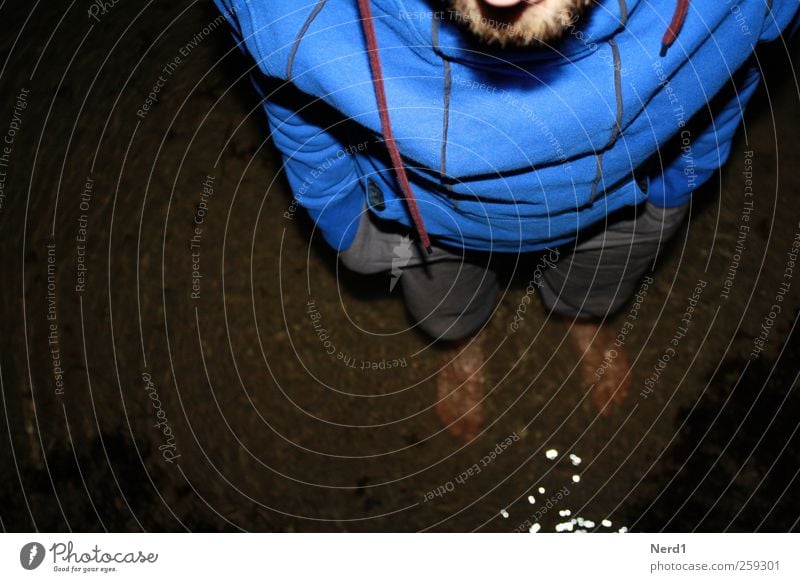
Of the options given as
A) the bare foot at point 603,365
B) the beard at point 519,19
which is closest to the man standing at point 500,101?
the beard at point 519,19

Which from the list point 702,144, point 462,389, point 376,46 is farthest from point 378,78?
point 462,389

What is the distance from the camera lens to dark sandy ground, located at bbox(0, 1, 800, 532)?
1033 millimetres

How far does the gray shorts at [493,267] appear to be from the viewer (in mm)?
795

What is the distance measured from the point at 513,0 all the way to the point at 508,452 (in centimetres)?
77

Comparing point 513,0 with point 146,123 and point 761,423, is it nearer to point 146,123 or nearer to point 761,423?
point 761,423

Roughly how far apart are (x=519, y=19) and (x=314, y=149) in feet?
0.84

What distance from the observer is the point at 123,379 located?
1.10m

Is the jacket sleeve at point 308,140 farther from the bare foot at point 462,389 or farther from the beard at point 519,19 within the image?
the bare foot at point 462,389

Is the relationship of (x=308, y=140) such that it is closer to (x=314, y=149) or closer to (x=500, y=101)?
(x=314, y=149)

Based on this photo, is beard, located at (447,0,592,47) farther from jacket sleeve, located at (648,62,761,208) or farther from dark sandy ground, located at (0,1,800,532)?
dark sandy ground, located at (0,1,800,532)

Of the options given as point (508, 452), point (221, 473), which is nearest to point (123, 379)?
point (221, 473)

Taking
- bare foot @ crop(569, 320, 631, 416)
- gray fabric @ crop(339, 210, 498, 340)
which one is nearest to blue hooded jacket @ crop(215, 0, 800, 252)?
gray fabric @ crop(339, 210, 498, 340)

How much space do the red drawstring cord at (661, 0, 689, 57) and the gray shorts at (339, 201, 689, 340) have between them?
29 cm

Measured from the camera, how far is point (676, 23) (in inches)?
19.4
